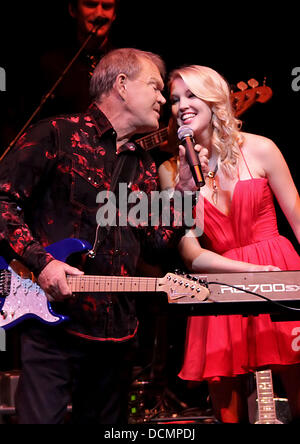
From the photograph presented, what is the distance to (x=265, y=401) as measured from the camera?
262 centimetres

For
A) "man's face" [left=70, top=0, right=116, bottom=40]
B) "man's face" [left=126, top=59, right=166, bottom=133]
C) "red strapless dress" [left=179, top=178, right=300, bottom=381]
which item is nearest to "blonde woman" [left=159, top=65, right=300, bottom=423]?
"red strapless dress" [left=179, top=178, right=300, bottom=381]

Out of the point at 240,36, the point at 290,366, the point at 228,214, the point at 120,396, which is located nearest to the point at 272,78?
the point at 240,36

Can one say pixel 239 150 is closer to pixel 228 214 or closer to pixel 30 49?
pixel 228 214

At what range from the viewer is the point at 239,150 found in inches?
115

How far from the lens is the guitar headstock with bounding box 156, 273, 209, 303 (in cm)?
222

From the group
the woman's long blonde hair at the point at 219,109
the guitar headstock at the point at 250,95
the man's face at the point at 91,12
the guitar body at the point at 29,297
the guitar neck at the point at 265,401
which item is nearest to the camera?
the guitar body at the point at 29,297

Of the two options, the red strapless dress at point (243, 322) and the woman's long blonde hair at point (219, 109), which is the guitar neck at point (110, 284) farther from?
the woman's long blonde hair at point (219, 109)

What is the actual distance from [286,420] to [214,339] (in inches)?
35.1

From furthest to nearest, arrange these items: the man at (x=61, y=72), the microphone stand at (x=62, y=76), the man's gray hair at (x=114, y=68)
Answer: the man at (x=61, y=72) < the microphone stand at (x=62, y=76) < the man's gray hair at (x=114, y=68)

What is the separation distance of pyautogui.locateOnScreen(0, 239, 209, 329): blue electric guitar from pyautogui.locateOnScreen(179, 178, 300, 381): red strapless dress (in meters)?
0.49

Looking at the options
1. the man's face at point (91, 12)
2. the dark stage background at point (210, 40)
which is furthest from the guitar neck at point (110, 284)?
the man's face at point (91, 12)

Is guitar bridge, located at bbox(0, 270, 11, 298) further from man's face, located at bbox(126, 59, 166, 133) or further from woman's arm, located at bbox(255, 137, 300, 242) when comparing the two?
woman's arm, located at bbox(255, 137, 300, 242)

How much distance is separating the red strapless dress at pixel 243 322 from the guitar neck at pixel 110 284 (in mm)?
570

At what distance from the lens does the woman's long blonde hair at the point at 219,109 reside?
2926mm
